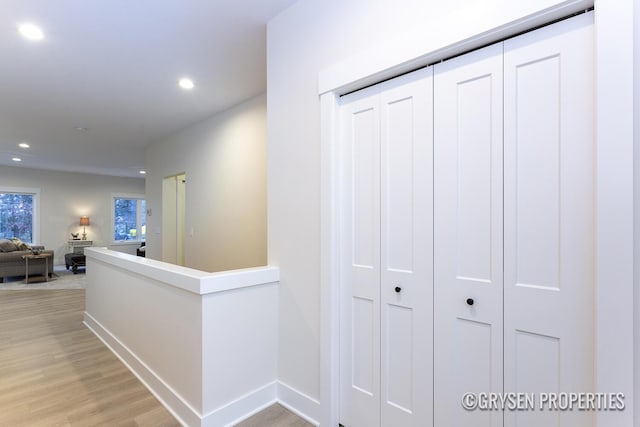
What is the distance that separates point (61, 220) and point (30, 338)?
6.74 meters

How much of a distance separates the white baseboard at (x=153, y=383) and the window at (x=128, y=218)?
24.3 ft

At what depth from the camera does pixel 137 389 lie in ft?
7.47

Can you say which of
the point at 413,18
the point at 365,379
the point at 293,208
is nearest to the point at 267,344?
the point at 365,379

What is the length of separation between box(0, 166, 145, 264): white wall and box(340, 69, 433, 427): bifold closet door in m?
9.86

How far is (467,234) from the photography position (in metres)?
1.39

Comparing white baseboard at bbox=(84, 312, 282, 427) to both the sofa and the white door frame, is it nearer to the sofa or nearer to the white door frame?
the white door frame

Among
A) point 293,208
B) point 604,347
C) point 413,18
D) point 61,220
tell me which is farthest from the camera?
point 61,220

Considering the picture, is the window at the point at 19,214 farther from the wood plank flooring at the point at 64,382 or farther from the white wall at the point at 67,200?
the wood plank flooring at the point at 64,382

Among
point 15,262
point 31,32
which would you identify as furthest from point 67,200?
point 31,32

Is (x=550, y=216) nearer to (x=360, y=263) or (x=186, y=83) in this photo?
(x=360, y=263)

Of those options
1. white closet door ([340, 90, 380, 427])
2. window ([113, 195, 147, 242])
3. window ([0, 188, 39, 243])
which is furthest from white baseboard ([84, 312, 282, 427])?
window ([113, 195, 147, 242])

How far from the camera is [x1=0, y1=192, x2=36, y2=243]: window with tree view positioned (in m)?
7.88

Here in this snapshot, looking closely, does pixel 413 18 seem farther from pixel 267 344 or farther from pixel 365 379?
pixel 267 344

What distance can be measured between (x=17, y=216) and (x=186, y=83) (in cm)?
821
